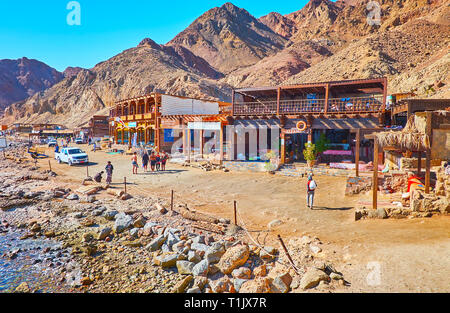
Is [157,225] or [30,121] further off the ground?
[30,121]

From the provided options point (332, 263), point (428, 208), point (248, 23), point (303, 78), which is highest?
point (248, 23)

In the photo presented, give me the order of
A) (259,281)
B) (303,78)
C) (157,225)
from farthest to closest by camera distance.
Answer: (303,78)
(157,225)
(259,281)

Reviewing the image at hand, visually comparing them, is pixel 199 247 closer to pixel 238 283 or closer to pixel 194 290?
pixel 194 290

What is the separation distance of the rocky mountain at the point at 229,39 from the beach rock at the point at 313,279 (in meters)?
122

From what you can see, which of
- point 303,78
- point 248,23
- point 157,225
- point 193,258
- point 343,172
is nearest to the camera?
point 193,258

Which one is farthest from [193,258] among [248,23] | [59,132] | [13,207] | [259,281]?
[248,23]

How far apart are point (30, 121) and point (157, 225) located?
5024 inches

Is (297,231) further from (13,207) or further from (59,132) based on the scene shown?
(59,132)

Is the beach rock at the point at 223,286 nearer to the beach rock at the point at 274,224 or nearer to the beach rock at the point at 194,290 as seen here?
the beach rock at the point at 194,290

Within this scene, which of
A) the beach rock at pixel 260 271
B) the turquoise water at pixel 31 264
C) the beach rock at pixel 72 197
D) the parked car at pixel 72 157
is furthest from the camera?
the parked car at pixel 72 157

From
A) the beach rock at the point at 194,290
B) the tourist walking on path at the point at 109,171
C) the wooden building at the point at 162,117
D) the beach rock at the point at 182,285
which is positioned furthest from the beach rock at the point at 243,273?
the wooden building at the point at 162,117

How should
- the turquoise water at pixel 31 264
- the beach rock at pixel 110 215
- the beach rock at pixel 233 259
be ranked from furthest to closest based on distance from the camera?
1. the beach rock at pixel 110 215
2. the turquoise water at pixel 31 264
3. the beach rock at pixel 233 259

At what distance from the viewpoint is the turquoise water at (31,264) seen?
21.6 feet

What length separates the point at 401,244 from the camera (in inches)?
247
